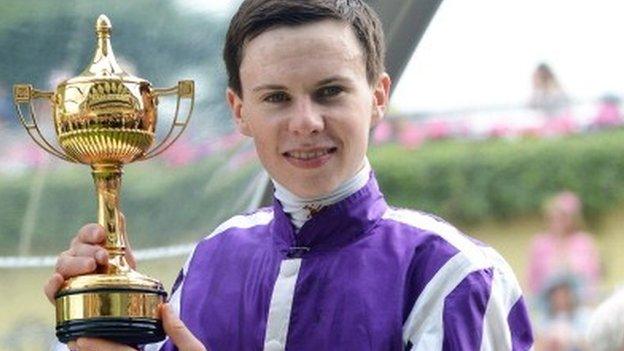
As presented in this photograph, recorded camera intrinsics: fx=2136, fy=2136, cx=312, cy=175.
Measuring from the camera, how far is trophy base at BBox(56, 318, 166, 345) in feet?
7.73

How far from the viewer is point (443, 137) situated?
34.6 feet

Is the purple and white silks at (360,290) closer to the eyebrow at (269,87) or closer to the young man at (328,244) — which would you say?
the young man at (328,244)

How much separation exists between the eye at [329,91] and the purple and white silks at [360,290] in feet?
0.46

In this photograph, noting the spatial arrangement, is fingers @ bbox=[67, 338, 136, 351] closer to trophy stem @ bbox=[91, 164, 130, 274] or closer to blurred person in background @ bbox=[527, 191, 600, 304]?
trophy stem @ bbox=[91, 164, 130, 274]

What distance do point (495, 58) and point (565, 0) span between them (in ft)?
1.61

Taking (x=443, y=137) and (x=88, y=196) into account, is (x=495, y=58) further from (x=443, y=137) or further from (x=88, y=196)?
(x=88, y=196)

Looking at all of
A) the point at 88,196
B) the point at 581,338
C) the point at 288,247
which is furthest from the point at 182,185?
the point at 581,338

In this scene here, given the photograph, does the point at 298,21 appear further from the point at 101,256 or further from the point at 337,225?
the point at 101,256

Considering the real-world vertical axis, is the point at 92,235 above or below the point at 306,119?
below

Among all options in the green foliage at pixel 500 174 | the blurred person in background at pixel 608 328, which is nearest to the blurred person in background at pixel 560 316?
the green foliage at pixel 500 174

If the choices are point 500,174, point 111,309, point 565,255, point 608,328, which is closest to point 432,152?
point 500,174

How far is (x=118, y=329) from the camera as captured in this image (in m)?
2.36

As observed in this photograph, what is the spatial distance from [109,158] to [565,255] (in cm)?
591

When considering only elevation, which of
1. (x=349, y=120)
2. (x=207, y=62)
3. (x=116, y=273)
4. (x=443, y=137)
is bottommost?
(x=116, y=273)
